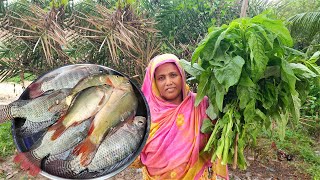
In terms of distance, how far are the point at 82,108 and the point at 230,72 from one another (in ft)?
2.07

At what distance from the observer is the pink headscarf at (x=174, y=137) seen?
1.50 metres

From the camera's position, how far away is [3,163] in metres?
3.89

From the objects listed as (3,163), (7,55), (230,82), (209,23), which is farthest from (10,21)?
(230,82)

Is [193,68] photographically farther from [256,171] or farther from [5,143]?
[5,143]

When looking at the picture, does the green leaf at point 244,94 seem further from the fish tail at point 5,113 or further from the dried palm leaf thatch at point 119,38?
the dried palm leaf thatch at point 119,38

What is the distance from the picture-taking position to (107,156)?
4.06 feet

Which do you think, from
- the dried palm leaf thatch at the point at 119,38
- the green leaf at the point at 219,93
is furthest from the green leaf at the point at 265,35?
the dried palm leaf thatch at the point at 119,38

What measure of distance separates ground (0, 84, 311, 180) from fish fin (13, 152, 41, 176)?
257cm

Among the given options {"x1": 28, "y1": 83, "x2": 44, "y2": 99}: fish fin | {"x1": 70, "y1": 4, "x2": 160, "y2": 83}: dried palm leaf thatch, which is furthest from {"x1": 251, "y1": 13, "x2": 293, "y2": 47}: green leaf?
{"x1": 70, "y1": 4, "x2": 160, "y2": 83}: dried palm leaf thatch

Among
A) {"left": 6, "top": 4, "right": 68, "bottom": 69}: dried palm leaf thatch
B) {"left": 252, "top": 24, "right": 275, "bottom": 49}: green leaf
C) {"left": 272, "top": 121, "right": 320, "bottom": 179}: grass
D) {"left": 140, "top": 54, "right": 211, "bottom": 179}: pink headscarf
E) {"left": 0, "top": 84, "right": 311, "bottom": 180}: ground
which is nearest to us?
{"left": 252, "top": 24, "right": 275, "bottom": 49}: green leaf

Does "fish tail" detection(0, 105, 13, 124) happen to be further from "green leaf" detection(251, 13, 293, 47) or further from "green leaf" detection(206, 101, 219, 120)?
"green leaf" detection(251, 13, 293, 47)

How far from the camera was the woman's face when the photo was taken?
153 centimetres

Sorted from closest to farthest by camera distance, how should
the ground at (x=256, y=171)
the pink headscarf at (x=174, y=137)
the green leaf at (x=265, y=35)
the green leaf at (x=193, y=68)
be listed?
the green leaf at (x=265, y=35), the green leaf at (x=193, y=68), the pink headscarf at (x=174, y=137), the ground at (x=256, y=171)

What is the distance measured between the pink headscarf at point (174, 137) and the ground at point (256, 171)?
2255mm
